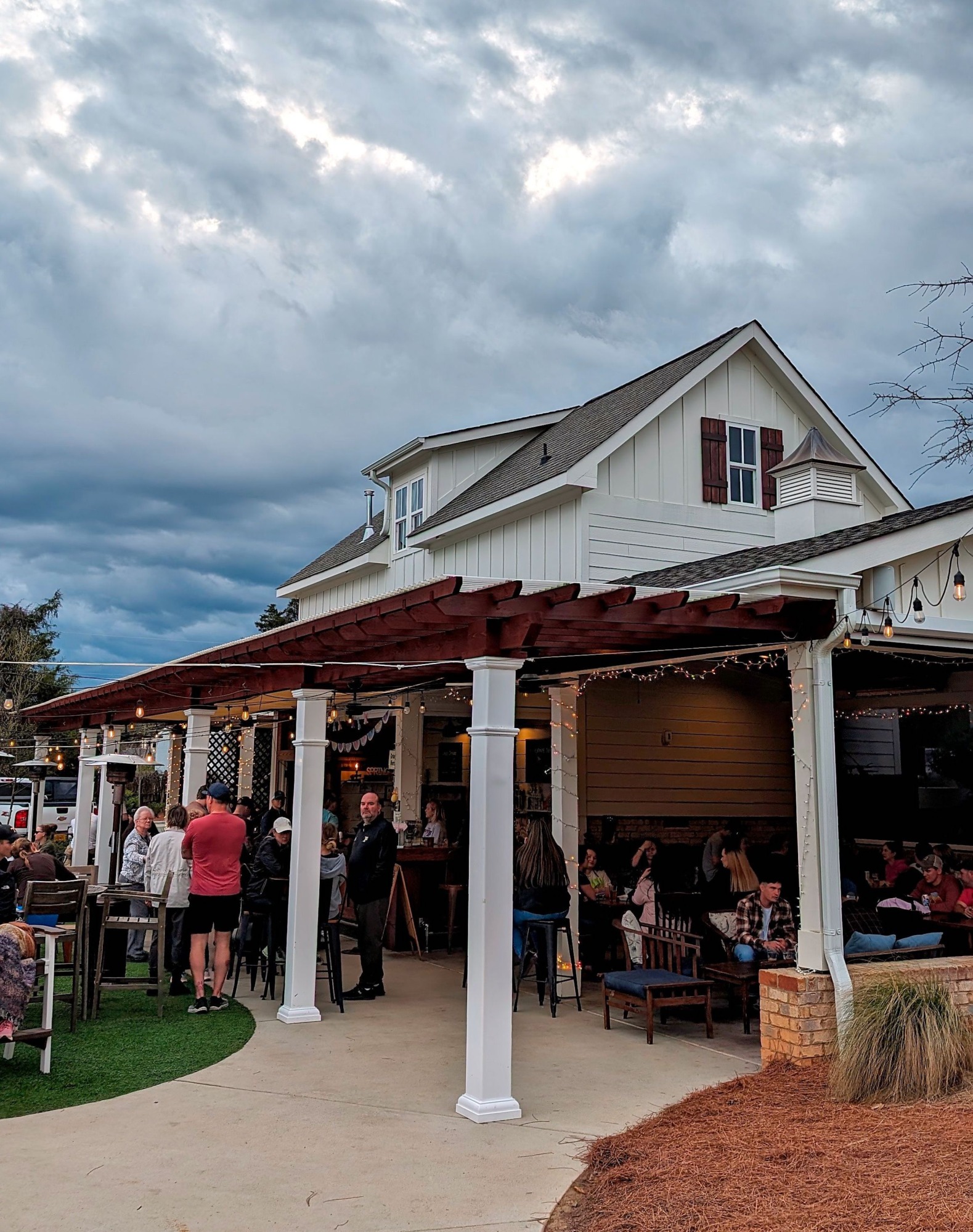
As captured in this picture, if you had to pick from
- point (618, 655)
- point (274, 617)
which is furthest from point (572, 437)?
point (274, 617)

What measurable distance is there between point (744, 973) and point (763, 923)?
2.37ft

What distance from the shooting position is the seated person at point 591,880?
1029 centimetres

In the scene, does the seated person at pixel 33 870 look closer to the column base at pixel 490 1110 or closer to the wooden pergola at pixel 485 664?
the wooden pergola at pixel 485 664

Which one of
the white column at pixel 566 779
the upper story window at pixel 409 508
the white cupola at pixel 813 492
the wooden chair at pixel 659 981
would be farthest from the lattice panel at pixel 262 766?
the white cupola at pixel 813 492

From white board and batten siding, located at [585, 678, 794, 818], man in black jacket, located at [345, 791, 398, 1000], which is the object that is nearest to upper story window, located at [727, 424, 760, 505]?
white board and batten siding, located at [585, 678, 794, 818]

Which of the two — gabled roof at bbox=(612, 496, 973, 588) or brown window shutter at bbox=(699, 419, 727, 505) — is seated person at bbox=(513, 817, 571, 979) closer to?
gabled roof at bbox=(612, 496, 973, 588)

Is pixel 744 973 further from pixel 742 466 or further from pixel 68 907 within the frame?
pixel 742 466

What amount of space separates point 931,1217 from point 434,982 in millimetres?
6501

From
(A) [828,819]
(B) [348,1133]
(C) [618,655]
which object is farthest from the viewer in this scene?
(C) [618,655]

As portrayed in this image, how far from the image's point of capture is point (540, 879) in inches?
344

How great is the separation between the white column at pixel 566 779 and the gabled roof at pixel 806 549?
5.16ft

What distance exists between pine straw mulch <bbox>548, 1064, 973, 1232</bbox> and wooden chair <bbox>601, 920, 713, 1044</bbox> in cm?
172

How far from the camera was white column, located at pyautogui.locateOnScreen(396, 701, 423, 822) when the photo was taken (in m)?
14.8

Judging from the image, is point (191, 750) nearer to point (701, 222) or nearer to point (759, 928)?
point (759, 928)
